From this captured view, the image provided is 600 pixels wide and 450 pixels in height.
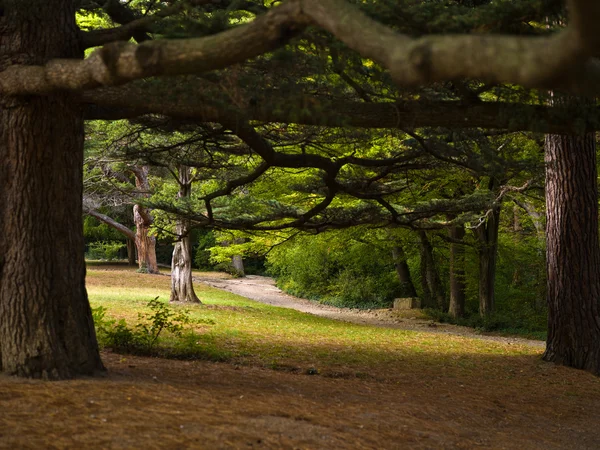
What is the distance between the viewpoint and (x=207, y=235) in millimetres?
42531

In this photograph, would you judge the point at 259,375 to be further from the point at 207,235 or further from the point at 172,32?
the point at 207,235

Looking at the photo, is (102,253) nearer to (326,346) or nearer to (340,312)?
(340,312)

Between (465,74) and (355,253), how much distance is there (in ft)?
74.8

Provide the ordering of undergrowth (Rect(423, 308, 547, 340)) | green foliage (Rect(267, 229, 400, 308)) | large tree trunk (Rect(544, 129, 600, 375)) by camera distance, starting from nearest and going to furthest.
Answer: large tree trunk (Rect(544, 129, 600, 375)) < undergrowth (Rect(423, 308, 547, 340)) < green foliage (Rect(267, 229, 400, 308))

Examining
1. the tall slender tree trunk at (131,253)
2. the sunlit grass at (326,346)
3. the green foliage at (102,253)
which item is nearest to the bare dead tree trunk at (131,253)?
the tall slender tree trunk at (131,253)

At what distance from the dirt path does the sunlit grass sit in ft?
8.63

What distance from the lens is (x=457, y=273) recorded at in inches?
867

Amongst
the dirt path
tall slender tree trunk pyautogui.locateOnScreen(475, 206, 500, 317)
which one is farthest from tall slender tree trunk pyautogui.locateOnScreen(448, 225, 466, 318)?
the dirt path

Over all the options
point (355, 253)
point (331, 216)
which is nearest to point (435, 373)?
point (331, 216)

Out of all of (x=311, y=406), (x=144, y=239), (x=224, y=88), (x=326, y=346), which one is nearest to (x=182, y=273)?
(x=326, y=346)

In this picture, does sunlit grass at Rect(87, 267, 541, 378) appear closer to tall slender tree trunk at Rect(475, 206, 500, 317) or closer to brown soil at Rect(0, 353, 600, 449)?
brown soil at Rect(0, 353, 600, 449)

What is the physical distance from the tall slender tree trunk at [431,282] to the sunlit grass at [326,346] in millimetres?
6182

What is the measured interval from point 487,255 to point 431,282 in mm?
4478

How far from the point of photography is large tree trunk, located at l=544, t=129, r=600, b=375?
A: 10.6 m
